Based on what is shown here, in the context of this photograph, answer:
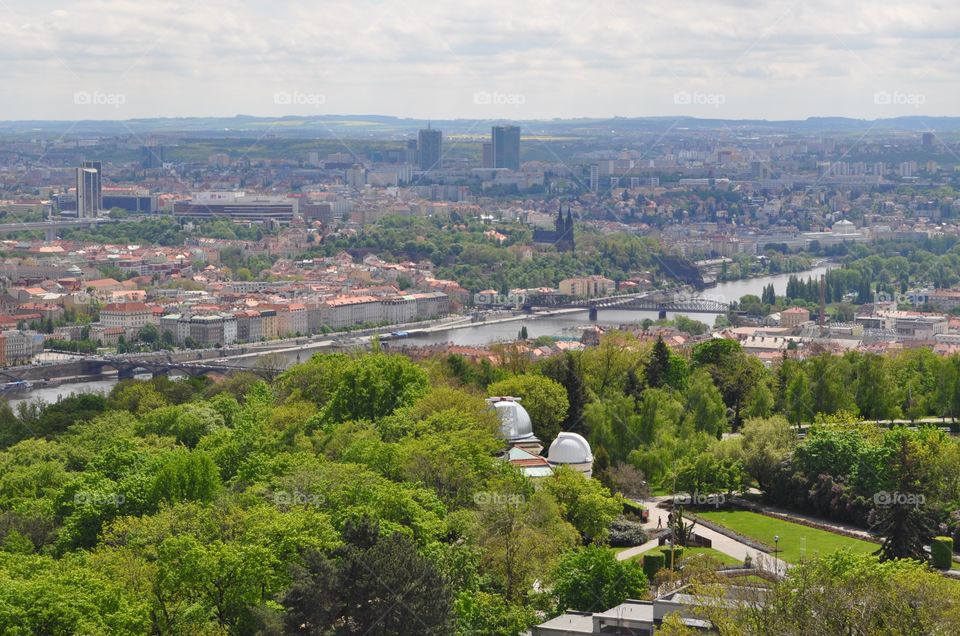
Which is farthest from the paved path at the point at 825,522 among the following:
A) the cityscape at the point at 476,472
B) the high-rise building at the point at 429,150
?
the high-rise building at the point at 429,150

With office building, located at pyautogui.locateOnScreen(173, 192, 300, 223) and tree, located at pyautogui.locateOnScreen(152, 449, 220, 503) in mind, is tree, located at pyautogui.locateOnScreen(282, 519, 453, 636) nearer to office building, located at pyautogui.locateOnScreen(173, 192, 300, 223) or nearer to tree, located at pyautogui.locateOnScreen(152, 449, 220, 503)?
tree, located at pyautogui.locateOnScreen(152, 449, 220, 503)

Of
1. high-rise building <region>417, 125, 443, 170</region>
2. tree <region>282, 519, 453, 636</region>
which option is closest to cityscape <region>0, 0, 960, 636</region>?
tree <region>282, 519, 453, 636</region>

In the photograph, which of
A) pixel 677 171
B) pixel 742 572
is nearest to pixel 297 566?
pixel 742 572

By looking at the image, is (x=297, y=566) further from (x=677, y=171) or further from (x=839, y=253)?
(x=677, y=171)

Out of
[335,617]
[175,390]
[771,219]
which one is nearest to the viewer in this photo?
[335,617]

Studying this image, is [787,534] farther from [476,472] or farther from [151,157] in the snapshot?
[151,157]

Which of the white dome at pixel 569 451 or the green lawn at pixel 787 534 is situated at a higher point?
the white dome at pixel 569 451

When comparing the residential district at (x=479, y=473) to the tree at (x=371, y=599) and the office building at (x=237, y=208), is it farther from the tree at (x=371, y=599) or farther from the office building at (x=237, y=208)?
the office building at (x=237, y=208)
